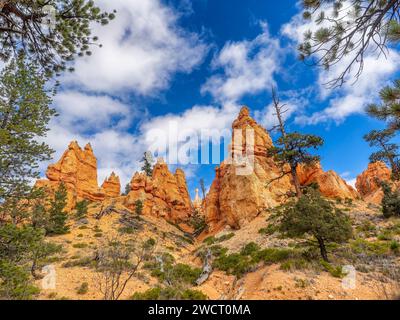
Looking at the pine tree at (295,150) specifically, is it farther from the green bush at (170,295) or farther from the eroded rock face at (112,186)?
the eroded rock face at (112,186)

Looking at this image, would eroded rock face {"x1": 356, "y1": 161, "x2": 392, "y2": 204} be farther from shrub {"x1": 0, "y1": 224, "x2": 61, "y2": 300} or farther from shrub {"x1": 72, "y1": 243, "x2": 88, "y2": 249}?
shrub {"x1": 0, "y1": 224, "x2": 61, "y2": 300}

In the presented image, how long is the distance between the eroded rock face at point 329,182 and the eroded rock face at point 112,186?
38758 millimetres

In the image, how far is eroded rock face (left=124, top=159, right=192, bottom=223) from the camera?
136 feet

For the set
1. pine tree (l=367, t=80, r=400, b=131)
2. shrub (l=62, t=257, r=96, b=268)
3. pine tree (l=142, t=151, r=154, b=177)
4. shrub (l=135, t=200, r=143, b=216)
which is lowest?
shrub (l=62, t=257, r=96, b=268)

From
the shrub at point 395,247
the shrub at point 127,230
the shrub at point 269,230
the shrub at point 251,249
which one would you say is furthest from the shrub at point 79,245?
the shrub at point 395,247

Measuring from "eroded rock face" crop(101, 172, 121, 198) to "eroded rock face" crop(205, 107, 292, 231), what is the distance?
24115mm

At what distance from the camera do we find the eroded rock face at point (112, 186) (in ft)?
163

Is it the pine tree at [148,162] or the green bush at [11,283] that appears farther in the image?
the pine tree at [148,162]

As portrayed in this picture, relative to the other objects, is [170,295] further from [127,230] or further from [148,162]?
[148,162]

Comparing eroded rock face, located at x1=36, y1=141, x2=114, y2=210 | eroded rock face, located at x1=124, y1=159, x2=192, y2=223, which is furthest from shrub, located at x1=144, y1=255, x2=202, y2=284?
eroded rock face, located at x1=36, y1=141, x2=114, y2=210

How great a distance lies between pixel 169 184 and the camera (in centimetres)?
5162
